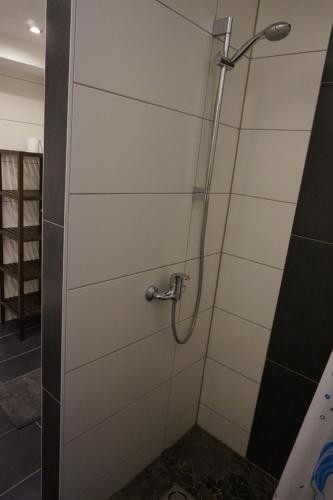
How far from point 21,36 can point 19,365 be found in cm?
207

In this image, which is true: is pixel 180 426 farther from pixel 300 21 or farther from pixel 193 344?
pixel 300 21

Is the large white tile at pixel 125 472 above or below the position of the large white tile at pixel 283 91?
below

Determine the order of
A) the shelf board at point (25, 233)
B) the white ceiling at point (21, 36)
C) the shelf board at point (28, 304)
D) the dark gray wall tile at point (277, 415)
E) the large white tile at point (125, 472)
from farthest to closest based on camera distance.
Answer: the shelf board at point (28, 304)
the shelf board at point (25, 233)
the white ceiling at point (21, 36)
the dark gray wall tile at point (277, 415)
the large white tile at point (125, 472)

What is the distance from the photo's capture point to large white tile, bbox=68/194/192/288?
94cm

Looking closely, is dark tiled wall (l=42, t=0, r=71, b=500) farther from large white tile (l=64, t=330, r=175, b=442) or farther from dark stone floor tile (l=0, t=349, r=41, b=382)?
dark stone floor tile (l=0, t=349, r=41, b=382)

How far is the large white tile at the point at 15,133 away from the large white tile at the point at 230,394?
2.15 metres

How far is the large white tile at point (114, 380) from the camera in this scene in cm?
109

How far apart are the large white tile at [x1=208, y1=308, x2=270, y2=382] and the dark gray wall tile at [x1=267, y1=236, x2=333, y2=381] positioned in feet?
0.29

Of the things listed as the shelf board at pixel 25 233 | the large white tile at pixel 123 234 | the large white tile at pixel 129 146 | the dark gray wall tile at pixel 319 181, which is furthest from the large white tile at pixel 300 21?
the shelf board at pixel 25 233

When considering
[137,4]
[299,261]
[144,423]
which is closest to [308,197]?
[299,261]

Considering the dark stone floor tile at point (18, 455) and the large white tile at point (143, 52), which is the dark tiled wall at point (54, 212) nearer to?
the large white tile at point (143, 52)

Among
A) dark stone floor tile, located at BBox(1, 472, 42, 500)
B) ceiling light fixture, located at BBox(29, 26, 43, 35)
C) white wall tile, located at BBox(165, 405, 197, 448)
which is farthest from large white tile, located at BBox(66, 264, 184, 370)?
ceiling light fixture, located at BBox(29, 26, 43, 35)

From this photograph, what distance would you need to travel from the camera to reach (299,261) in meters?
1.33

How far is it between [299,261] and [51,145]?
1.02 m
